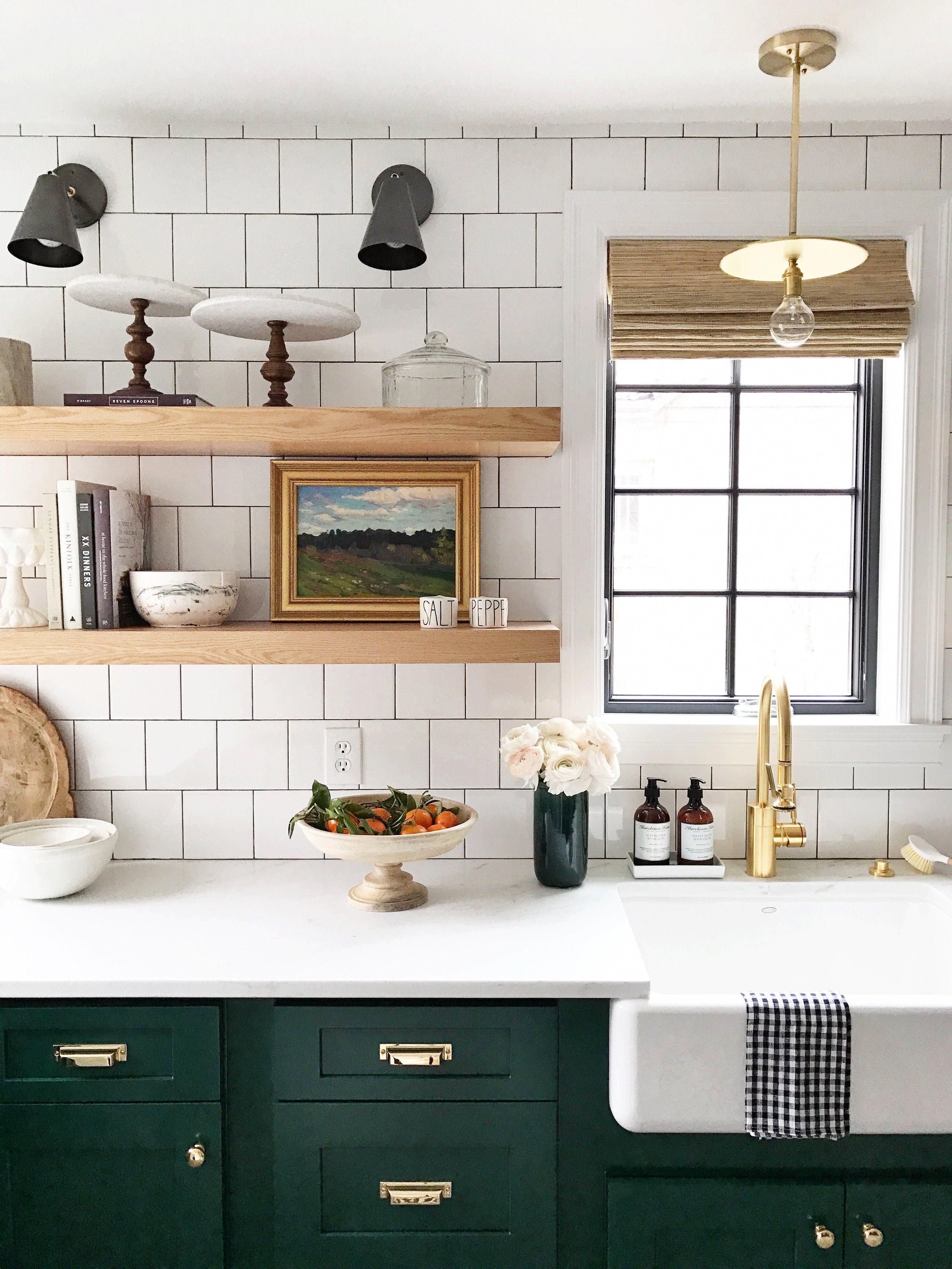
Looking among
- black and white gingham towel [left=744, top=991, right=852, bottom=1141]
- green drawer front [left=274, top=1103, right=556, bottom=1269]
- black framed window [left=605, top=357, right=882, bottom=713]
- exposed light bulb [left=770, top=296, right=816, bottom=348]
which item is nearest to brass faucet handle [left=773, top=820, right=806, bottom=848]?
black framed window [left=605, top=357, right=882, bottom=713]

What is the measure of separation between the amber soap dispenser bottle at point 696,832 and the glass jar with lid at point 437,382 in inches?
35.6

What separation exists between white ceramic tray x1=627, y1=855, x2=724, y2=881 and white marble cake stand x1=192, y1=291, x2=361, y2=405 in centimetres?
118

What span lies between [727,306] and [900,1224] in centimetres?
167

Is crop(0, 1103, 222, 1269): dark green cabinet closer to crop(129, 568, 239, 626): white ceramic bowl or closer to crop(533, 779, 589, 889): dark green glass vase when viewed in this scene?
crop(533, 779, 589, 889): dark green glass vase

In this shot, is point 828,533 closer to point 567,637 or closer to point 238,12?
point 567,637

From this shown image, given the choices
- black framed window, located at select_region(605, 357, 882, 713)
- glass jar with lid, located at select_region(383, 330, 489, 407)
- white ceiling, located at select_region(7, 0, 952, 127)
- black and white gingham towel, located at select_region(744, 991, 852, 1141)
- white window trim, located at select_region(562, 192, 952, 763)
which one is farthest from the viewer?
black framed window, located at select_region(605, 357, 882, 713)

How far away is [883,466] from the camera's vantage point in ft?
6.57

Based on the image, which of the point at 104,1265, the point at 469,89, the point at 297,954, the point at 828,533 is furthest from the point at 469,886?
the point at 469,89

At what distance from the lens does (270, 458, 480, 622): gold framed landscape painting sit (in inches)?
75.9

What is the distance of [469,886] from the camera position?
185 centimetres

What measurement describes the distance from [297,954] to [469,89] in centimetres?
162

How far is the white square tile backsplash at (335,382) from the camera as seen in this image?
75.1 inches

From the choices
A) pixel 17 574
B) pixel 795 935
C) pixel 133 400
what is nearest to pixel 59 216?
pixel 133 400

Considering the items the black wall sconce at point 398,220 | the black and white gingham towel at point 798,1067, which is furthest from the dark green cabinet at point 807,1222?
the black wall sconce at point 398,220
